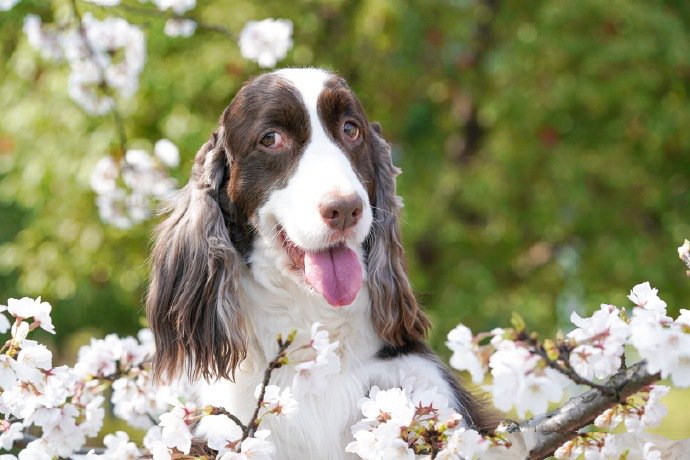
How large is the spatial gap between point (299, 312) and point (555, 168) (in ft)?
20.1

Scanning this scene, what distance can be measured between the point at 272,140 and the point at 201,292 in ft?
1.82

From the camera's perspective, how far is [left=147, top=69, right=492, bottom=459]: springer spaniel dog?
336cm

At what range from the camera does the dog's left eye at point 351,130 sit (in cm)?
354

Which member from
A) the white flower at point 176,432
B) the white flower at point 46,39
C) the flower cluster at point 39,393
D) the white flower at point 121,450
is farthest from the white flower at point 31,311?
the white flower at point 46,39

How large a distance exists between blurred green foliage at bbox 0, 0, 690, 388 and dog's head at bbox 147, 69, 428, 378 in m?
5.15

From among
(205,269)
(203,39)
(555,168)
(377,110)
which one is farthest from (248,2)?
(205,269)

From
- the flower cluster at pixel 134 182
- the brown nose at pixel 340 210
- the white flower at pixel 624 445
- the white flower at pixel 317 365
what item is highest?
the flower cluster at pixel 134 182

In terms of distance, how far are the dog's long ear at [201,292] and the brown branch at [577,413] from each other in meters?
1.19

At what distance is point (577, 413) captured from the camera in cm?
236

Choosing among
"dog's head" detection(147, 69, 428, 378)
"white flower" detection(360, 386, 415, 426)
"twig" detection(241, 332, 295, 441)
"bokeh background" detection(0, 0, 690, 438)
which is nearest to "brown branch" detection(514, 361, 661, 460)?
"white flower" detection(360, 386, 415, 426)

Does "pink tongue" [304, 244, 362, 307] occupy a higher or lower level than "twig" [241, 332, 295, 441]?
higher

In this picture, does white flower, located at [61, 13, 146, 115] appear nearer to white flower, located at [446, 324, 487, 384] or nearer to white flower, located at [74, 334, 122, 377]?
white flower, located at [74, 334, 122, 377]

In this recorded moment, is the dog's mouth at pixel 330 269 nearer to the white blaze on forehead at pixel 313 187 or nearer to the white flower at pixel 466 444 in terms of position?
the white blaze on forehead at pixel 313 187

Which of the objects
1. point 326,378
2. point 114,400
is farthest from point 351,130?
point 114,400
